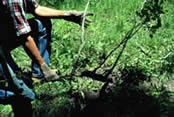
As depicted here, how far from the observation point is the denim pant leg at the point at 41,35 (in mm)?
2762

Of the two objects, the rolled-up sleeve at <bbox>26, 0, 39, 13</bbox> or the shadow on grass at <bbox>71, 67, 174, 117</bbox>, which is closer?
the shadow on grass at <bbox>71, 67, 174, 117</bbox>

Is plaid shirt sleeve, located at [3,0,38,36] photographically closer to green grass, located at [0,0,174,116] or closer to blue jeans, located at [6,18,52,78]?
blue jeans, located at [6,18,52,78]

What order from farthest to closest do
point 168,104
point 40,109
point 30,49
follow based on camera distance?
point 40,109
point 168,104
point 30,49

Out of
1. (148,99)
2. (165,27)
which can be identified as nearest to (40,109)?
(148,99)

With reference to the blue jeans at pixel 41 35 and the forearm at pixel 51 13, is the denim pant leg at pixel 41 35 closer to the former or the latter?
the blue jeans at pixel 41 35

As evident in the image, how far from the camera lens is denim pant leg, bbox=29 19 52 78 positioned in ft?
9.06

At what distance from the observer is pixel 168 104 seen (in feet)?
8.19

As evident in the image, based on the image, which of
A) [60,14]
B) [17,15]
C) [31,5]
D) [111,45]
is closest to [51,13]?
[60,14]

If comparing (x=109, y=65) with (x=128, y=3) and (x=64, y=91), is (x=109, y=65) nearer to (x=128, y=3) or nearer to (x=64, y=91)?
(x=64, y=91)

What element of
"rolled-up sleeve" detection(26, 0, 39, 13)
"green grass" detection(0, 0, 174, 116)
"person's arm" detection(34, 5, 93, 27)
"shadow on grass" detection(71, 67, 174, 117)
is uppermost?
"rolled-up sleeve" detection(26, 0, 39, 13)

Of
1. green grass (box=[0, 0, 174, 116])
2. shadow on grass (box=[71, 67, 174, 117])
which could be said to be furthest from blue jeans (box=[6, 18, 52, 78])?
shadow on grass (box=[71, 67, 174, 117])

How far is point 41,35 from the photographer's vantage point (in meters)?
2.86

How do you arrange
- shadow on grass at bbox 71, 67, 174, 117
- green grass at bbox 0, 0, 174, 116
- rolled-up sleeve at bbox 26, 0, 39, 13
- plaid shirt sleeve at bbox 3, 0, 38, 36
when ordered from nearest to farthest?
plaid shirt sleeve at bbox 3, 0, 38, 36, shadow on grass at bbox 71, 67, 174, 117, rolled-up sleeve at bbox 26, 0, 39, 13, green grass at bbox 0, 0, 174, 116

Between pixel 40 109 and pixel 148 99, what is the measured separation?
121cm
